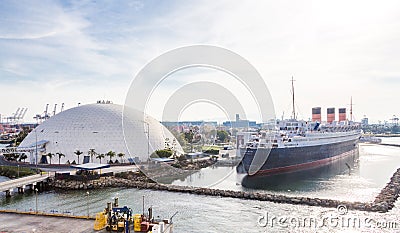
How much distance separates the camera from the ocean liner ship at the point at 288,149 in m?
32.1

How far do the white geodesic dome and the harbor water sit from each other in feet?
36.8

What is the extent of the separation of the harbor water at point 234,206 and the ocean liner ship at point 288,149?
13.3ft

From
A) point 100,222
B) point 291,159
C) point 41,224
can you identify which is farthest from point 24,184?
point 291,159

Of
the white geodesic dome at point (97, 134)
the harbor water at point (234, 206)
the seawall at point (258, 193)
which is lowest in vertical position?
the harbor water at point (234, 206)

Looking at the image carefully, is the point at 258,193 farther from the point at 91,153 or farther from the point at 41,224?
the point at 91,153

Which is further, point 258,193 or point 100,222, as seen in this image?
point 258,193

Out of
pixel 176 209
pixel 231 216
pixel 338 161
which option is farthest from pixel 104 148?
pixel 338 161

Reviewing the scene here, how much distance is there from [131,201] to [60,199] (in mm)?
4908

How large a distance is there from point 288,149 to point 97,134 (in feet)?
70.7

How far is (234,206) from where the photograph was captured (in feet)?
63.9

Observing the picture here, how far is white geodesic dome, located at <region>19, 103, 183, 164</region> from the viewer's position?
36.4 metres

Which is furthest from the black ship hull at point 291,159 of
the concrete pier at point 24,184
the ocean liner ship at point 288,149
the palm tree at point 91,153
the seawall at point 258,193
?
the concrete pier at point 24,184

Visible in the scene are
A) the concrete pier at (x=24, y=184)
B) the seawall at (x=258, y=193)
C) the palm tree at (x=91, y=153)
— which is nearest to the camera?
the seawall at (x=258, y=193)

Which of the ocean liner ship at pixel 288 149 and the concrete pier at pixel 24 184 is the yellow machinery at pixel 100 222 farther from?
the ocean liner ship at pixel 288 149
